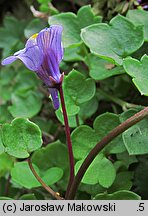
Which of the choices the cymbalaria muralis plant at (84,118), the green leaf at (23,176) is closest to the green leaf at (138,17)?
the cymbalaria muralis plant at (84,118)

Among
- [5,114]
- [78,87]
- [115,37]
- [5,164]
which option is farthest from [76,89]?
[5,114]

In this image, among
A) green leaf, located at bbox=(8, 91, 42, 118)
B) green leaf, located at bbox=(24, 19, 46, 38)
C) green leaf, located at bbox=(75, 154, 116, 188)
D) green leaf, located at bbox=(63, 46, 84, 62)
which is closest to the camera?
green leaf, located at bbox=(75, 154, 116, 188)

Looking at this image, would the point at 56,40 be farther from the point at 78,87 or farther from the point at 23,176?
the point at 23,176

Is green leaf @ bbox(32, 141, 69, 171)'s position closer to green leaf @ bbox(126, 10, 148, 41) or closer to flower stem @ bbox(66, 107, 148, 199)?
flower stem @ bbox(66, 107, 148, 199)

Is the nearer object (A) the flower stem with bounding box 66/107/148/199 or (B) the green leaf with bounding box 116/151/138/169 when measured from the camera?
(A) the flower stem with bounding box 66/107/148/199

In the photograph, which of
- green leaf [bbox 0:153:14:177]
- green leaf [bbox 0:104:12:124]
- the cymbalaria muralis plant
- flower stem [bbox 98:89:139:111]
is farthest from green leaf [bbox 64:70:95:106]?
green leaf [bbox 0:104:12:124]
